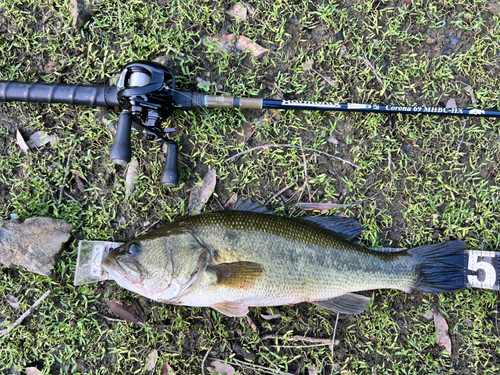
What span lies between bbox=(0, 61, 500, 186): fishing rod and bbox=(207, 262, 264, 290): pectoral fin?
95 centimetres

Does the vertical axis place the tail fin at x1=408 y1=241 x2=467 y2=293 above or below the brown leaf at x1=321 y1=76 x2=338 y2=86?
below

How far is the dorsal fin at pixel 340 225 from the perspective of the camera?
3256mm

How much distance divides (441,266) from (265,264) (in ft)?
5.98

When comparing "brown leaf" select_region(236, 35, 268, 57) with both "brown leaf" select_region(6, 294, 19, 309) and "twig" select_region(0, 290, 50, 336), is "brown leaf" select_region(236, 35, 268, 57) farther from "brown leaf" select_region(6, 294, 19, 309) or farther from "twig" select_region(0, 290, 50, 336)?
"brown leaf" select_region(6, 294, 19, 309)

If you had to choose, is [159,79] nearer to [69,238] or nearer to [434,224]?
[69,238]

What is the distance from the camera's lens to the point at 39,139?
3.52 metres

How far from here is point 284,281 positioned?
2.93 meters

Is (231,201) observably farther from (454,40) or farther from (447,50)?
(454,40)

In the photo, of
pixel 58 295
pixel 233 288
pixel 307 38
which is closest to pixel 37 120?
pixel 58 295

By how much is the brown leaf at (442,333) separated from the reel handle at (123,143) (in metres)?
3.49

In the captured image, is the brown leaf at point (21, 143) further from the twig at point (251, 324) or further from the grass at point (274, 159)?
the twig at point (251, 324)

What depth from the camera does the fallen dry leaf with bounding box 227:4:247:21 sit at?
11.8 ft

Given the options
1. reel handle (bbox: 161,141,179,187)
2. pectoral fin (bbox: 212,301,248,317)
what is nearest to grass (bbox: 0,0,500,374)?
reel handle (bbox: 161,141,179,187)

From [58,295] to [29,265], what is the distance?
424 mm
